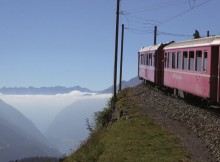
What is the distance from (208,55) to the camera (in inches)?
768

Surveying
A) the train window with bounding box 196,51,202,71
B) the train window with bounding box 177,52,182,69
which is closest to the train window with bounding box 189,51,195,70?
the train window with bounding box 196,51,202,71

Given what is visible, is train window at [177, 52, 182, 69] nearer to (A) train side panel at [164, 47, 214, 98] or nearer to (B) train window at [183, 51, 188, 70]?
(A) train side panel at [164, 47, 214, 98]

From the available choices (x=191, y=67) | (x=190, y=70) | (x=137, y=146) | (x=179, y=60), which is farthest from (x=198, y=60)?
(x=137, y=146)

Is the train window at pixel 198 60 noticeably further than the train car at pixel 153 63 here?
No

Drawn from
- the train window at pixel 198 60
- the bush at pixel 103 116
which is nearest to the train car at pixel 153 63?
the bush at pixel 103 116

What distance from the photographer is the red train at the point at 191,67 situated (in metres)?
19.1

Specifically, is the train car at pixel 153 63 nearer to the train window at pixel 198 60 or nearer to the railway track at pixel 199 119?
the railway track at pixel 199 119

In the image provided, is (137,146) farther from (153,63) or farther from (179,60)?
(153,63)

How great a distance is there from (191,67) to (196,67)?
1111 mm

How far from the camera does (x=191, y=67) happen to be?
23.1 meters

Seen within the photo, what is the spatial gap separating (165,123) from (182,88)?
25.4 feet

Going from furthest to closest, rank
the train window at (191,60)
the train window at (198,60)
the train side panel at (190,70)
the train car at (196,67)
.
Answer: the train window at (191,60)
the train window at (198,60)
the train side panel at (190,70)
the train car at (196,67)

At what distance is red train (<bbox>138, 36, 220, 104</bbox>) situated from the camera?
62.6 ft

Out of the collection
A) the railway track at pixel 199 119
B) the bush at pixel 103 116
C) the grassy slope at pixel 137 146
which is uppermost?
the railway track at pixel 199 119
